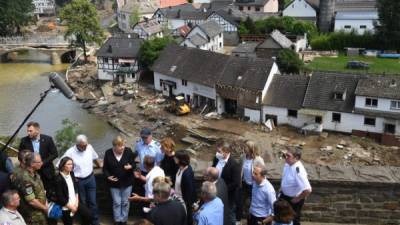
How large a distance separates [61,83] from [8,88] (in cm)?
4006

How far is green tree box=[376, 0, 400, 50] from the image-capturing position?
157ft

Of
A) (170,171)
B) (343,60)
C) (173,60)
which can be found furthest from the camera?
(343,60)

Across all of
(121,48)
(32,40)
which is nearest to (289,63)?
(121,48)

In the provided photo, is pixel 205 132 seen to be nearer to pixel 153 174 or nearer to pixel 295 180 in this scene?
pixel 153 174

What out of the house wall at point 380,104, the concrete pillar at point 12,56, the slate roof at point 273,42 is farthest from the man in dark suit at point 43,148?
the concrete pillar at point 12,56

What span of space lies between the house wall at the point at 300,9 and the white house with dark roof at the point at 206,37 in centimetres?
1107

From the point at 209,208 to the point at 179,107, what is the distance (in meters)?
29.1

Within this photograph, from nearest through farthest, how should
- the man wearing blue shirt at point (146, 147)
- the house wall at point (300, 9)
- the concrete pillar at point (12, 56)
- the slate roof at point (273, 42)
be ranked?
the man wearing blue shirt at point (146, 147) → the slate roof at point (273, 42) → the concrete pillar at point (12, 56) → the house wall at point (300, 9)

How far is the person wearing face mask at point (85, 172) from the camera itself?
7.80 meters

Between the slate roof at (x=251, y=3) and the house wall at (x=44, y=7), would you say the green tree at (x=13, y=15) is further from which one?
the slate roof at (x=251, y=3)

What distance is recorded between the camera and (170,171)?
7.60 m

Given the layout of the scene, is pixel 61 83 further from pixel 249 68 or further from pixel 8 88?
pixel 8 88

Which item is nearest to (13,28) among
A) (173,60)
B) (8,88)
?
(8,88)

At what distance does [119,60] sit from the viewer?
44906mm
